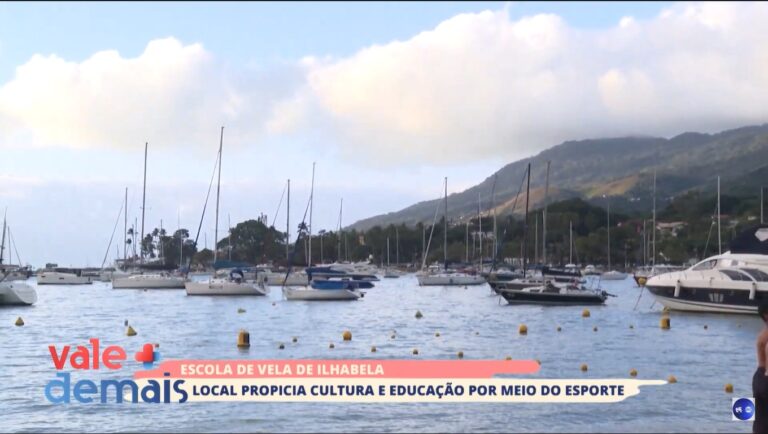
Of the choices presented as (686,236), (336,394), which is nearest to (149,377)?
(336,394)

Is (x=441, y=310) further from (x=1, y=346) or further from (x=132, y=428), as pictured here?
(x=132, y=428)

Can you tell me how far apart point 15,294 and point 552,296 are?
1424 inches

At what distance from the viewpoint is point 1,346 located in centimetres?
3706

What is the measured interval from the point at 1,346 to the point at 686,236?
16437 cm

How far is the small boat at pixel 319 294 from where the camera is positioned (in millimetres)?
69938

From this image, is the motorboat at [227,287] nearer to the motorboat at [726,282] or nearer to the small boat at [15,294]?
the small boat at [15,294]

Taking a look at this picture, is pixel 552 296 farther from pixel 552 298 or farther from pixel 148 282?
pixel 148 282

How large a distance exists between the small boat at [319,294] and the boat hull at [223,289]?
640 cm

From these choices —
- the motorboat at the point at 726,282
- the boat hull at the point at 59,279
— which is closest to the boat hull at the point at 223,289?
the motorboat at the point at 726,282

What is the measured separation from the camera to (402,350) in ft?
114

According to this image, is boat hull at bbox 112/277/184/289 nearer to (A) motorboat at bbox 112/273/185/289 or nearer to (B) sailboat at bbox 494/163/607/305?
(A) motorboat at bbox 112/273/185/289

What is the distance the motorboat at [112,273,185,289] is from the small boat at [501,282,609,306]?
46538mm

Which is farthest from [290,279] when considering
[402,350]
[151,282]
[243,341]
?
[402,350]

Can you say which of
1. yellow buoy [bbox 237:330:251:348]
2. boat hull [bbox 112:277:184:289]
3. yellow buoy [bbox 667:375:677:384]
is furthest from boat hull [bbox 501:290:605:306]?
boat hull [bbox 112:277:184:289]
